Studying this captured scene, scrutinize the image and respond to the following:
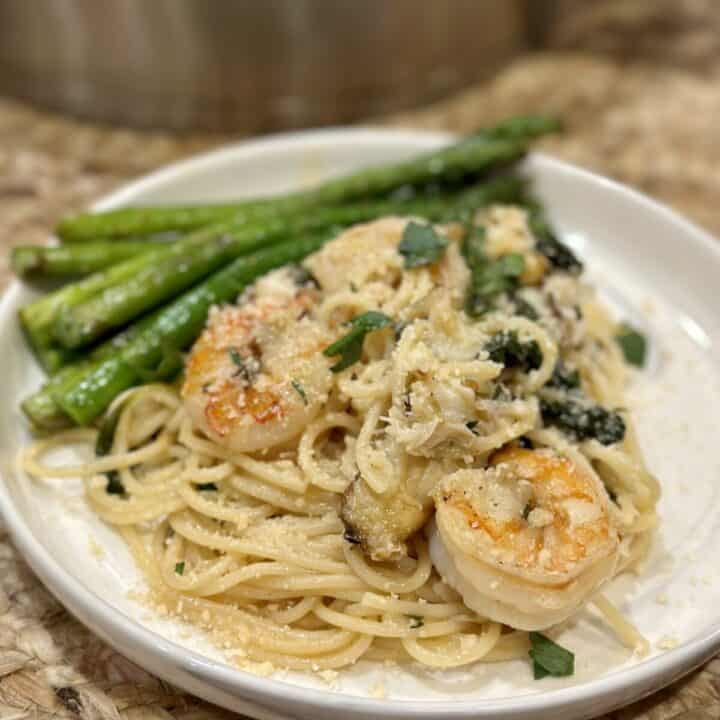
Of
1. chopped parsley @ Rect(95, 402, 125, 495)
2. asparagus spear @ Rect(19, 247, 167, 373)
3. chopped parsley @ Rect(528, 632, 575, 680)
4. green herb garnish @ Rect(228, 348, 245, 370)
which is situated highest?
green herb garnish @ Rect(228, 348, 245, 370)

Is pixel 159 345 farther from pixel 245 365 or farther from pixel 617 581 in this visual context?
pixel 617 581

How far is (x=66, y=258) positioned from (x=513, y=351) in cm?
195

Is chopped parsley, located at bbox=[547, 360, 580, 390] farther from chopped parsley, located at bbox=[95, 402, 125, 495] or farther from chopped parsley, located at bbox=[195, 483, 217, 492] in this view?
chopped parsley, located at bbox=[95, 402, 125, 495]

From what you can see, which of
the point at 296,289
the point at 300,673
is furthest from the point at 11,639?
the point at 296,289

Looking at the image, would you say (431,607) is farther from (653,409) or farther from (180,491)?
(653,409)

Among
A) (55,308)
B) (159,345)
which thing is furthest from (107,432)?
(55,308)

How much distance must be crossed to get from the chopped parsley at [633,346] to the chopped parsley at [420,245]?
929 mm

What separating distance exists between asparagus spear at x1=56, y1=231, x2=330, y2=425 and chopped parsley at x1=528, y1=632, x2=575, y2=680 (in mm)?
1666

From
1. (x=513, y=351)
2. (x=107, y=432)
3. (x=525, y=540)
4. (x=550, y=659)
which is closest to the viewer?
(x=525, y=540)

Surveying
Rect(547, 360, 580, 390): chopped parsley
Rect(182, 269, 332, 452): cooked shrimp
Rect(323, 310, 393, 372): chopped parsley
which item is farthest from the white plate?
Rect(323, 310, 393, 372): chopped parsley

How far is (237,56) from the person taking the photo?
6059 millimetres

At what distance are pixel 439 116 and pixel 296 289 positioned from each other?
331cm

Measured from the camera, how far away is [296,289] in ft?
11.8

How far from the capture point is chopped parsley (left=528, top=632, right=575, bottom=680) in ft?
9.27
